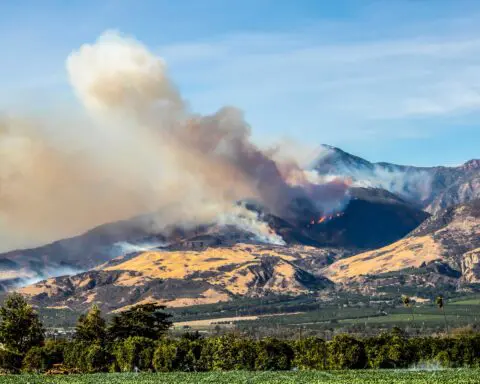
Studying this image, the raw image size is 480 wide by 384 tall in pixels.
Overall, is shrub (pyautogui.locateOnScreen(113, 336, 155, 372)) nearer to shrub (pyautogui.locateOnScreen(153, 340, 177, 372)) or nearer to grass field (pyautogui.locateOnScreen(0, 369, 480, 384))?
→ shrub (pyautogui.locateOnScreen(153, 340, 177, 372))

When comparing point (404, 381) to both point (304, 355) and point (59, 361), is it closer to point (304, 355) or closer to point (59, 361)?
point (304, 355)

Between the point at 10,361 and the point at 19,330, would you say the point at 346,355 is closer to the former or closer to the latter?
the point at 10,361

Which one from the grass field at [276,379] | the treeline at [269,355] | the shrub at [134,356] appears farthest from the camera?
the shrub at [134,356]

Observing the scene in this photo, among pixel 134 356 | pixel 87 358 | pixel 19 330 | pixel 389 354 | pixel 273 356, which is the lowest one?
pixel 389 354

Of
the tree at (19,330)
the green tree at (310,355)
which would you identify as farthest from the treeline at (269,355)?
the tree at (19,330)

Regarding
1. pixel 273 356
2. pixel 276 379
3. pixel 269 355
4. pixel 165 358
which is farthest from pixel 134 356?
pixel 276 379

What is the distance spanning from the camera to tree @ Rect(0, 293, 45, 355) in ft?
630

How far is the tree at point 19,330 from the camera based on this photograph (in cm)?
19200

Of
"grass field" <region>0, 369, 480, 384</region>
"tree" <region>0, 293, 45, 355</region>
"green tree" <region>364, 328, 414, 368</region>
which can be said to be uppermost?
"tree" <region>0, 293, 45, 355</region>

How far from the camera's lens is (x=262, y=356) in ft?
547

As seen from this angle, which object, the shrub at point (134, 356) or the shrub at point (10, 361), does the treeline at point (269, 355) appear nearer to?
the shrub at point (134, 356)

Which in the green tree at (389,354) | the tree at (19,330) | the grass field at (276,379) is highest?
the tree at (19,330)

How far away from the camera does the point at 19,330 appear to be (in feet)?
635

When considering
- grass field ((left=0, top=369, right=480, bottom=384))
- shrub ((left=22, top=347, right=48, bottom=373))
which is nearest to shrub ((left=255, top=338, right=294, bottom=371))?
grass field ((left=0, top=369, right=480, bottom=384))
